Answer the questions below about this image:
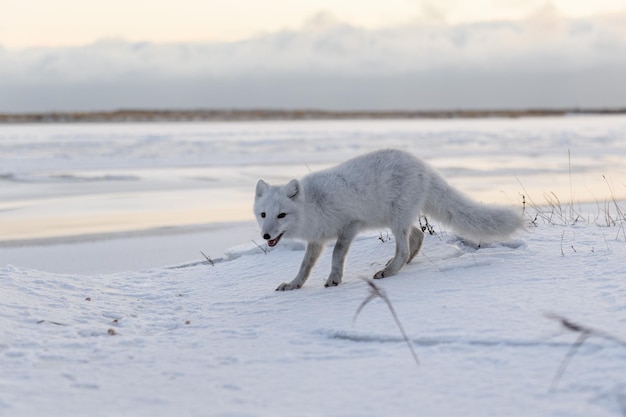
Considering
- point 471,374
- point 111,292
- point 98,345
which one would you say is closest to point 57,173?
point 111,292

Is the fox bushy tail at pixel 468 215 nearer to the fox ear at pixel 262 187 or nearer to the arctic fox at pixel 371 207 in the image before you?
the arctic fox at pixel 371 207

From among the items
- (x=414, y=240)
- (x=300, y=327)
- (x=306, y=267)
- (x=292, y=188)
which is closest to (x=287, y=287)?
(x=306, y=267)

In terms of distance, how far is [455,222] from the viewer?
4.49 m

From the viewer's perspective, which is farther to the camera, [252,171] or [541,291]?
[252,171]

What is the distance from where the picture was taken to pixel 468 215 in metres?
4.43

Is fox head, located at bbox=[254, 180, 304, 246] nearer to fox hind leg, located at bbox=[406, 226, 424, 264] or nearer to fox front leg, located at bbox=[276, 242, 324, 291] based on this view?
fox front leg, located at bbox=[276, 242, 324, 291]

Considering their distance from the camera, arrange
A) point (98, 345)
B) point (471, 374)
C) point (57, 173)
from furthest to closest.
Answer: point (57, 173) → point (98, 345) → point (471, 374)

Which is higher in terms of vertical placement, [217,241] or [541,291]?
[541,291]

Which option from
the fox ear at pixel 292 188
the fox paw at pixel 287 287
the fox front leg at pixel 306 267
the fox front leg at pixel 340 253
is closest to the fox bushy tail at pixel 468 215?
the fox front leg at pixel 340 253

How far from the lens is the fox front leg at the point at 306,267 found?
173 inches

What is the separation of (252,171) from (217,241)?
23.4ft

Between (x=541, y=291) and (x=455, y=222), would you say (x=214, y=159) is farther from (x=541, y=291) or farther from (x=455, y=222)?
(x=541, y=291)

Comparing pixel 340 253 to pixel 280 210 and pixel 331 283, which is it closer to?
pixel 331 283

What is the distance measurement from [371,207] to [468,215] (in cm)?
59
